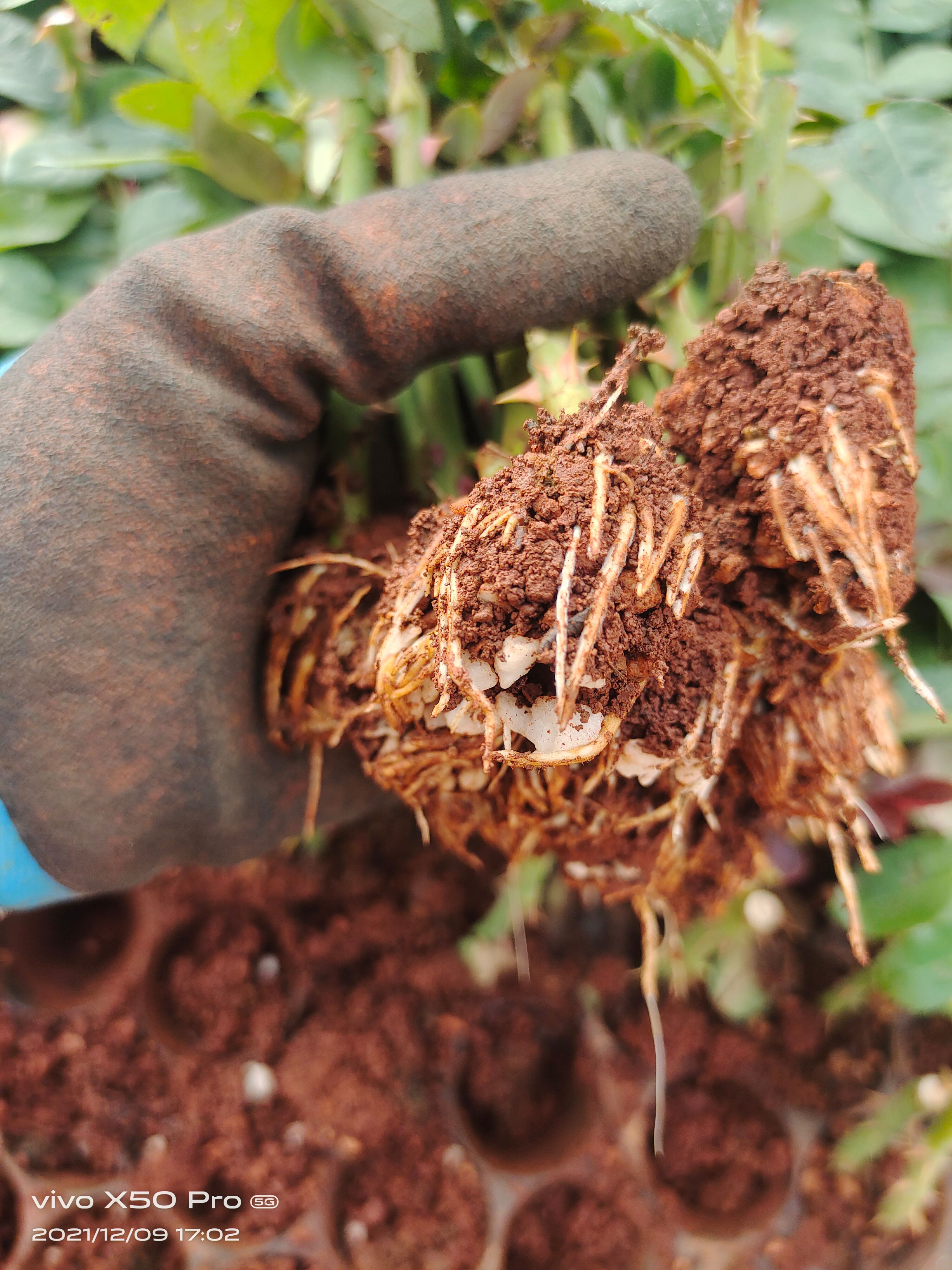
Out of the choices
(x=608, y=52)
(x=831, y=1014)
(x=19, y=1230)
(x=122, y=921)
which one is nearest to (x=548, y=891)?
(x=831, y=1014)

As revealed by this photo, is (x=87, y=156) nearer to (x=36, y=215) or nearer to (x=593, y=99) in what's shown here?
(x=36, y=215)

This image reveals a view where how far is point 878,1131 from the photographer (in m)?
1.00

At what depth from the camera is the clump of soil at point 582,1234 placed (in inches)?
37.8

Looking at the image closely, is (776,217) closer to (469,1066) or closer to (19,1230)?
(469,1066)

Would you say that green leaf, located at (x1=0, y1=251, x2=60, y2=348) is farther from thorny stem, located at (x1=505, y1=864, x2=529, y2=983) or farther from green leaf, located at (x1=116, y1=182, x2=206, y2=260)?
thorny stem, located at (x1=505, y1=864, x2=529, y2=983)

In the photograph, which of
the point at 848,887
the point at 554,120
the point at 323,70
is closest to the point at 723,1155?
the point at 848,887

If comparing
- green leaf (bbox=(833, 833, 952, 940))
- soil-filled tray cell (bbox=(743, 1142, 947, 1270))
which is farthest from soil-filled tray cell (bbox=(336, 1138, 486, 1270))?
green leaf (bbox=(833, 833, 952, 940))

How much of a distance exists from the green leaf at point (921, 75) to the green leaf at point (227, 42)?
60cm

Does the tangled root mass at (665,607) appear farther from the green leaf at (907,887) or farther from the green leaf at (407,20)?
the green leaf at (407,20)

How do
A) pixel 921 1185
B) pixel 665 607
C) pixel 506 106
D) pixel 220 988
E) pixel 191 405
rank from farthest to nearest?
1. pixel 220 988
2. pixel 921 1185
3. pixel 506 106
4. pixel 191 405
5. pixel 665 607

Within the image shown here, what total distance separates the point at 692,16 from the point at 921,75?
36cm

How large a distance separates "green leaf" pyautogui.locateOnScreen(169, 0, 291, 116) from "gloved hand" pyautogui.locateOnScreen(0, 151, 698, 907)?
182 millimetres

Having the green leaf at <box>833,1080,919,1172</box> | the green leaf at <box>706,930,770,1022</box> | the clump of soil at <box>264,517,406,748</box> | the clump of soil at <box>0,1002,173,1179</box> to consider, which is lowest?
the green leaf at <box>833,1080,919,1172</box>

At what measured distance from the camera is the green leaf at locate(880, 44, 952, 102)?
75 centimetres
